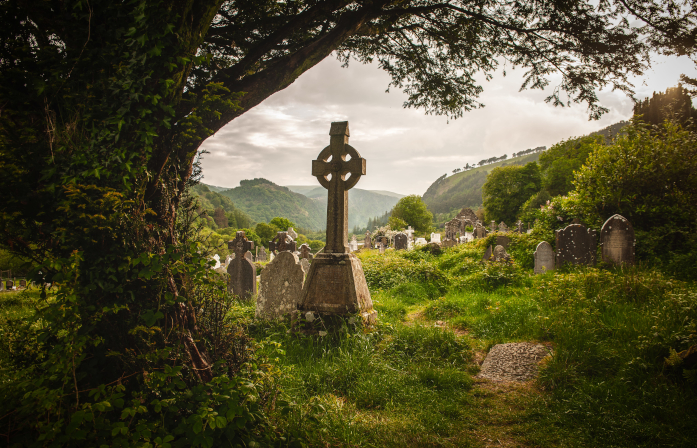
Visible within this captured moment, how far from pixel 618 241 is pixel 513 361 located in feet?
16.7

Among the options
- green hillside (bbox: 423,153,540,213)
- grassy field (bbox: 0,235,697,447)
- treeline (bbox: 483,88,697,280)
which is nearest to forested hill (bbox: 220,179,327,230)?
green hillside (bbox: 423,153,540,213)

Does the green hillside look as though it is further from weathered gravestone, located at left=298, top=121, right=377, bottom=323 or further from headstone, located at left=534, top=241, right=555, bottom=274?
weathered gravestone, located at left=298, top=121, right=377, bottom=323

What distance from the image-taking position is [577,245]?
8062 millimetres

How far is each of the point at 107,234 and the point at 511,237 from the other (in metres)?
11.6

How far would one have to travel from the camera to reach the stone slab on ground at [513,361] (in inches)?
154

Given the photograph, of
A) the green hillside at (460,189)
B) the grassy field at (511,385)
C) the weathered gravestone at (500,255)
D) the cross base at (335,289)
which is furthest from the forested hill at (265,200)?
the grassy field at (511,385)

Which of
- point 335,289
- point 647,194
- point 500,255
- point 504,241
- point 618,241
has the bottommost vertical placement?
point 335,289

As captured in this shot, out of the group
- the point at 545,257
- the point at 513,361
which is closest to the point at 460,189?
the point at 545,257

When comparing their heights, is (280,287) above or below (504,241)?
below

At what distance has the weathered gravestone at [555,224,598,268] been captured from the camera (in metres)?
7.87

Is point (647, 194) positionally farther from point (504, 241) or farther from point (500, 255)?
point (504, 241)

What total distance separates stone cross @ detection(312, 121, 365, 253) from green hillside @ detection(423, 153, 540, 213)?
9959cm

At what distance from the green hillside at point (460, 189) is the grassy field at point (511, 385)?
325ft

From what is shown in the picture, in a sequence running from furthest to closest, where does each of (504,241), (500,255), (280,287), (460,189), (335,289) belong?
(460,189) → (504,241) → (500,255) → (280,287) → (335,289)
